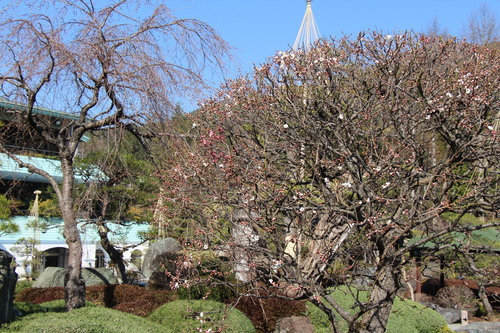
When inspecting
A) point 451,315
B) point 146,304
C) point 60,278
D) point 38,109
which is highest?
point 38,109

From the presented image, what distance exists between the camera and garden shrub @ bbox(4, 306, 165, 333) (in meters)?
5.84

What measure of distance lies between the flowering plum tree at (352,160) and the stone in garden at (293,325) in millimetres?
2489

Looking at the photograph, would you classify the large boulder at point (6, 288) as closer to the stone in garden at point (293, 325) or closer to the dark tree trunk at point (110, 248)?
the stone in garden at point (293, 325)

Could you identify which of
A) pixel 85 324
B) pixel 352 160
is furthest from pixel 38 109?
pixel 352 160

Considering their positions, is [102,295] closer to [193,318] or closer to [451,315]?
[193,318]

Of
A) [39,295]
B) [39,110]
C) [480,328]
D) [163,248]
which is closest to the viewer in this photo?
[39,110]

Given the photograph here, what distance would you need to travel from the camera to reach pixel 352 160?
19.6ft

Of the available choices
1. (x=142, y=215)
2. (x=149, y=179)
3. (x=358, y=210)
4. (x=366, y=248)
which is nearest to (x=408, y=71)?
(x=358, y=210)

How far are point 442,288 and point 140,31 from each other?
1289cm

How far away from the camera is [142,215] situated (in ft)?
58.3

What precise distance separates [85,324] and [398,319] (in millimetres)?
6307

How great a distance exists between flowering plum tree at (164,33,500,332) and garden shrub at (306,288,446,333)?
8.30 feet

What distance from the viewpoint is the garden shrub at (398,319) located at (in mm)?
9508

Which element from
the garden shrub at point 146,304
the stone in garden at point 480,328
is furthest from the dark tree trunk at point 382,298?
the stone in garden at point 480,328
